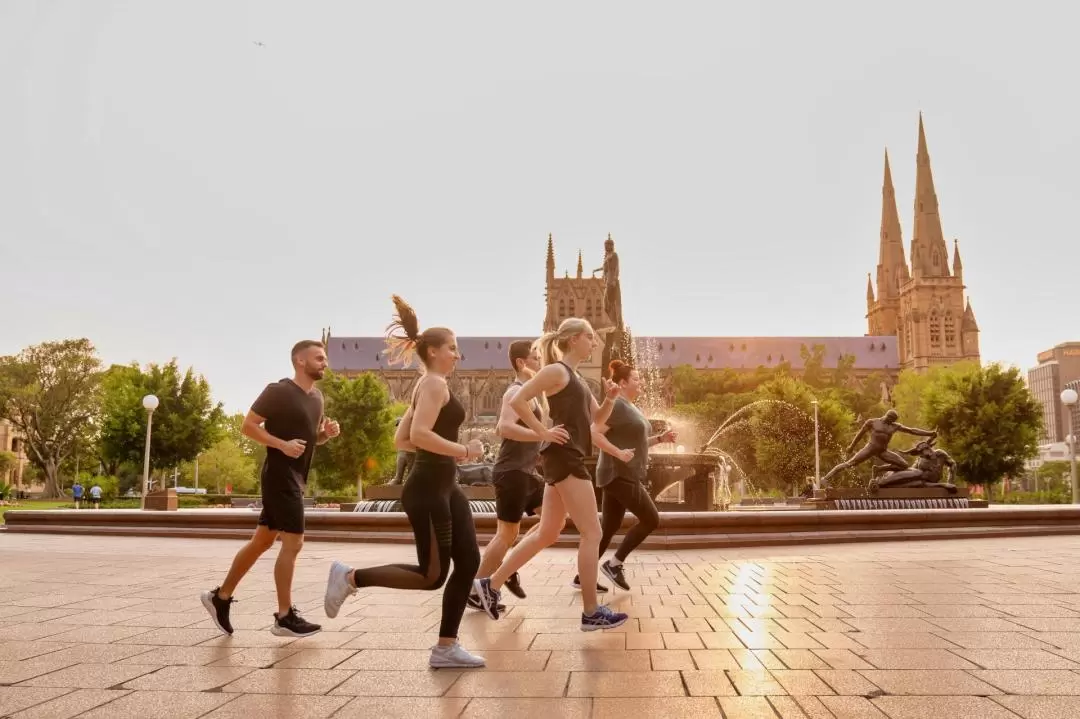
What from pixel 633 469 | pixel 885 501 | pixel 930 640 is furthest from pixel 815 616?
pixel 885 501

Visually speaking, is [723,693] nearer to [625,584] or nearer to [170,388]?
[625,584]

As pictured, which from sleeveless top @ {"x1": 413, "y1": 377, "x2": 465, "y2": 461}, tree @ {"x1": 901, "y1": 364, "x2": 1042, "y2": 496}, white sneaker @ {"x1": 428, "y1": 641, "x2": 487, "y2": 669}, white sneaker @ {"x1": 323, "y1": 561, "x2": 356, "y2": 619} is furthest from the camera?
tree @ {"x1": 901, "y1": 364, "x2": 1042, "y2": 496}

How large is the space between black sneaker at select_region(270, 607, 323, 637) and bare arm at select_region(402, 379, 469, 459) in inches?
65.4

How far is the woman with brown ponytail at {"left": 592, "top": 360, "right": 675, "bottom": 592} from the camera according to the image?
25.2 ft

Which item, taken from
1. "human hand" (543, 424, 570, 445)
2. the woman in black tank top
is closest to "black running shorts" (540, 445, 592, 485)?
the woman in black tank top

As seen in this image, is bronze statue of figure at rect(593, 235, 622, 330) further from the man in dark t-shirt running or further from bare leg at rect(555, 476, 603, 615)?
the man in dark t-shirt running

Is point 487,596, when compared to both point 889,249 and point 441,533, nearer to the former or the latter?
point 441,533

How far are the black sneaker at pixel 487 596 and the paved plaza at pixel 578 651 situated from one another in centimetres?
13

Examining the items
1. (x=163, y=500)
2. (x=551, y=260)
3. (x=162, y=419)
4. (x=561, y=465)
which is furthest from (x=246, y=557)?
(x=551, y=260)

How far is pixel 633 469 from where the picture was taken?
7742mm

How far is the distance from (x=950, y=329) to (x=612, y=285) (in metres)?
107

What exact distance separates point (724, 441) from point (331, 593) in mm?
67280

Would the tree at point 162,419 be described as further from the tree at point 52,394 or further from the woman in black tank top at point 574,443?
the woman in black tank top at point 574,443

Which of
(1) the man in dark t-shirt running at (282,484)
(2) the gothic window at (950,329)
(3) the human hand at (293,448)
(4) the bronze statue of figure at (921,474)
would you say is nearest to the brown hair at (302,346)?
(1) the man in dark t-shirt running at (282,484)
